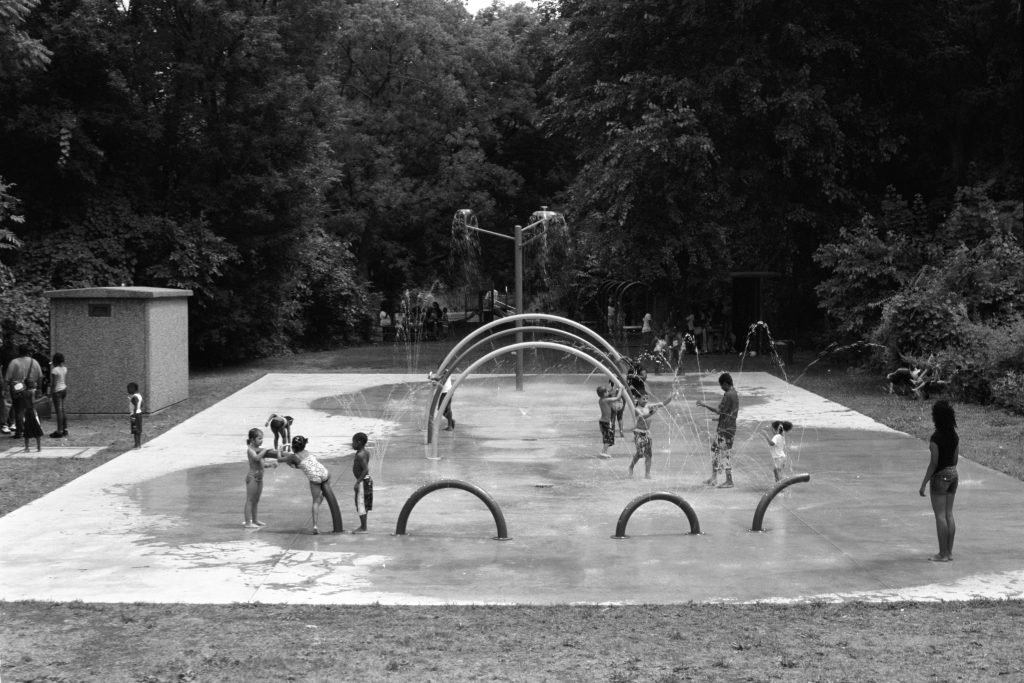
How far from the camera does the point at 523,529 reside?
12.8 m

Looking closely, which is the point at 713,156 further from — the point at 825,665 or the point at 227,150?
the point at 825,665

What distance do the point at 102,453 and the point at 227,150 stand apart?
1633 centimetres

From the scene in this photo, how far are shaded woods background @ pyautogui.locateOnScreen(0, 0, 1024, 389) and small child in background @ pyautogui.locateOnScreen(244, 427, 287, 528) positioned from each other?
562 inches

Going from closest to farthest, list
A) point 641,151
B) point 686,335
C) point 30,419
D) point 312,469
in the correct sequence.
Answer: point 312,469 < point 30,419 < point 641,151 < point 686,335

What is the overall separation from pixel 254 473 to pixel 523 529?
3053 mm

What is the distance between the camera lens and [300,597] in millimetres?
10023

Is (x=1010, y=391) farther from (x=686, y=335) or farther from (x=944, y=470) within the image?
(x=686, y=335)

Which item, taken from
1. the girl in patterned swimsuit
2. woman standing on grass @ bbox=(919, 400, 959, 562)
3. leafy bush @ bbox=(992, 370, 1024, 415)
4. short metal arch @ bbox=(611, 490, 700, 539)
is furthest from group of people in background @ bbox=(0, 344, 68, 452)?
leafy bush @ bbox=(992, 370, 1024, 415)

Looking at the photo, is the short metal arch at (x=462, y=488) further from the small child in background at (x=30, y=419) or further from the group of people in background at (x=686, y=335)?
the group of people in background at (x=686, y=335)

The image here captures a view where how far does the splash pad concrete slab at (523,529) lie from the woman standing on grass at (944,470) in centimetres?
39

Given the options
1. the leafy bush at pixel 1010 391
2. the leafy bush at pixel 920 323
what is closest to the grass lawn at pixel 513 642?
the leafy bush at pixel 1010 391

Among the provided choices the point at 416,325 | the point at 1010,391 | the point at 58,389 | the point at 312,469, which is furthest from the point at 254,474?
the point at 416,325

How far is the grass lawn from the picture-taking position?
8.02 meters

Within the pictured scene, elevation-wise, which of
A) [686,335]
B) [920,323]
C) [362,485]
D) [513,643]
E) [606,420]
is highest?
[920,323]
